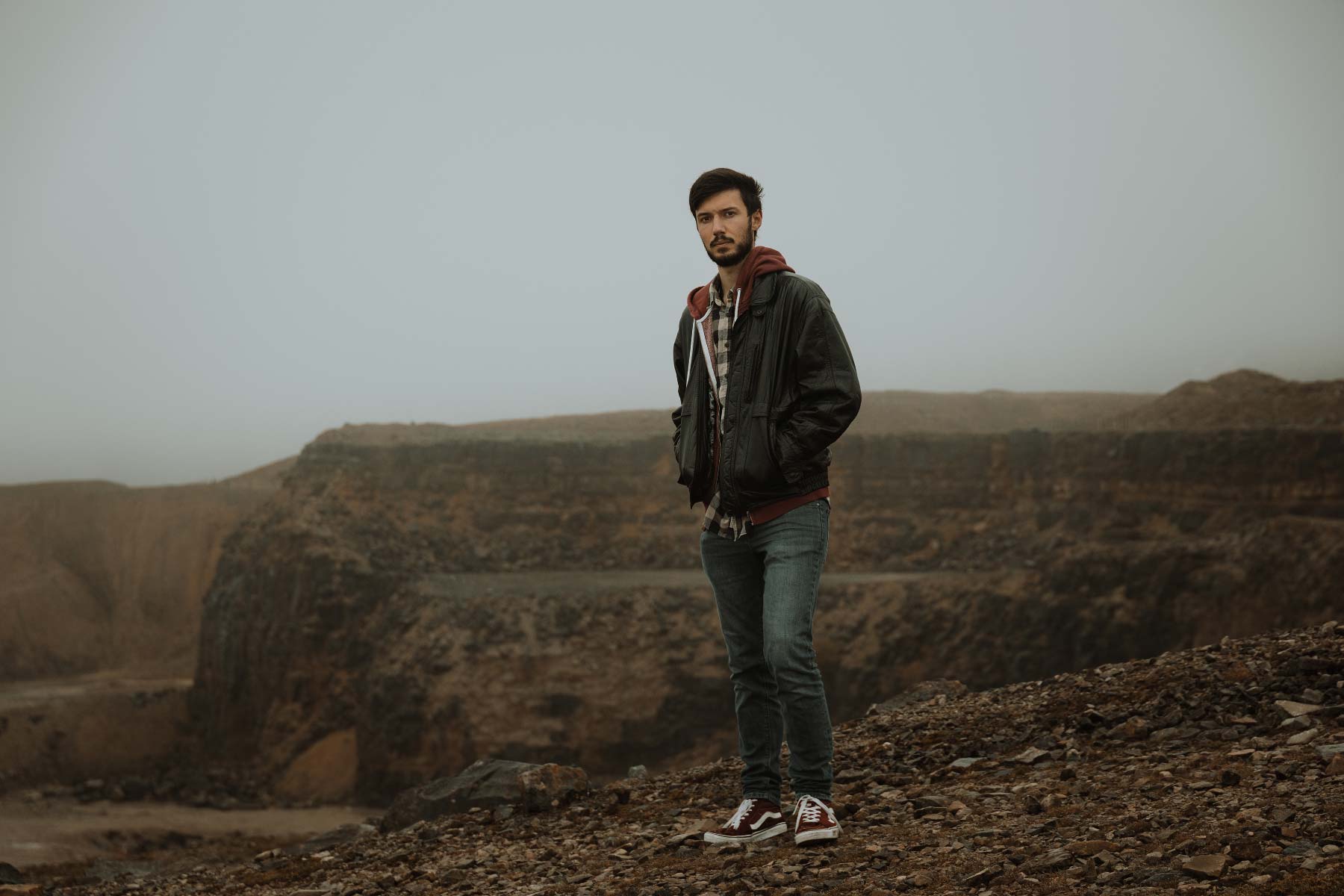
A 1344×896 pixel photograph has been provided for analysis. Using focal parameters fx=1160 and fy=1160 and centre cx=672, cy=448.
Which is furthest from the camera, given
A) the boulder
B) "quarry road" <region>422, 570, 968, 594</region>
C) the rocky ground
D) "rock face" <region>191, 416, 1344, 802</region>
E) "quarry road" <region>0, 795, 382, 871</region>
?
"quarry road" <region>422, 570, 968, 594</region>

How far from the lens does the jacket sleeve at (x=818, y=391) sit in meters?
4.60

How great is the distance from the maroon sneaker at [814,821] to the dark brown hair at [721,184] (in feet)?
8.13

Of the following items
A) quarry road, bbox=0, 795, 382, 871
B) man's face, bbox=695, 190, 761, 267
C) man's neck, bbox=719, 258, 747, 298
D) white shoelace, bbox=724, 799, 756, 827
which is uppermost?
man's face, bbox=695, 190, 761, 267

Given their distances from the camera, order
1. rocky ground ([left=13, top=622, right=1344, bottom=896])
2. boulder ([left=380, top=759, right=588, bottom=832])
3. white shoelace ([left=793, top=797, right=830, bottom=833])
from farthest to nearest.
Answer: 1. boulder ([left=380, top=759, right=588, bottom=832])
2. white shoelace ([left=793, top=797, right=830, bottom=833])
3. rocky ground ([left=13, top=622, right=1344, bottom=896])

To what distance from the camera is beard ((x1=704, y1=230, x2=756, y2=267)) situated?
4863 millimetres

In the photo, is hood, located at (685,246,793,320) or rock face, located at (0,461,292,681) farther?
rock face, located at (0,461,292,681)

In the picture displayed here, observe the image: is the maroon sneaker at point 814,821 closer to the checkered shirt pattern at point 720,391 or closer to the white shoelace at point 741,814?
the white shoelace at point 741,814

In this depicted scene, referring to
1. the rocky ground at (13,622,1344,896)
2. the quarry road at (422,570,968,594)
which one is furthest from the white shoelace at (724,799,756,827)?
the quarry road at (422,570,968,594)

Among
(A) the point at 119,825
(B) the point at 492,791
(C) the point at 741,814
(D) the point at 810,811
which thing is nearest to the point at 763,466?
(D) the point at 810,811

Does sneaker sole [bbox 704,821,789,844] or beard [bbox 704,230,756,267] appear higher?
beard [bbox 704,230,756,267]

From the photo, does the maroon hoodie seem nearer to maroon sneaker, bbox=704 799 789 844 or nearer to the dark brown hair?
the dark brown hair

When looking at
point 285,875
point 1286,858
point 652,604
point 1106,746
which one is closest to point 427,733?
A: point 652,604

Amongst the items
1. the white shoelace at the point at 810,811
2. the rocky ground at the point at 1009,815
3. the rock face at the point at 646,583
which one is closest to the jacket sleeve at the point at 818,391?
the white shoelace at the point at 810,811

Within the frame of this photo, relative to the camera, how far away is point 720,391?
4930 millimetres
